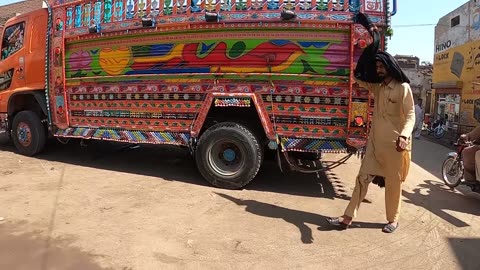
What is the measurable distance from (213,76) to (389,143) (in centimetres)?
259

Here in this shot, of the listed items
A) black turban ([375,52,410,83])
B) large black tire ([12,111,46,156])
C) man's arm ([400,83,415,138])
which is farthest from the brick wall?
man's arm ([400,83,415,138])

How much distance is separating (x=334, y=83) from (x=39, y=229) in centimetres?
380

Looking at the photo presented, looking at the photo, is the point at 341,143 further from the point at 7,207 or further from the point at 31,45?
the point at 31,45

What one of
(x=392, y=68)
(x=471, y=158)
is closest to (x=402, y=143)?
(x=392, y=68)

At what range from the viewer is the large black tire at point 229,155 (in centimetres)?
555

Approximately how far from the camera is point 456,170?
6.28 meters

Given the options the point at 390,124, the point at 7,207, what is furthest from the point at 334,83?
the point at 7,207

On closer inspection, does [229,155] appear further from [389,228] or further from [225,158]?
[389,228]

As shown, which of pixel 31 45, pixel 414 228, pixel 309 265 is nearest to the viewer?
pixel 309 265

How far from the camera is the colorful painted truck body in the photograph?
5.18 meters

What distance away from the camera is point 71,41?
664cm

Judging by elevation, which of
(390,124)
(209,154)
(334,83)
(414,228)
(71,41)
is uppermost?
(71,41)

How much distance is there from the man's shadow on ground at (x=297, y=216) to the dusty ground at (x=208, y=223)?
1cm

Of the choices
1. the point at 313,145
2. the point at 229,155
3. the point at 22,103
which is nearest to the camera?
the point at 313,145
